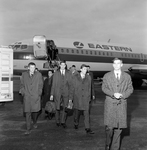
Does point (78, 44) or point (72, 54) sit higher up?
point (78, 44)

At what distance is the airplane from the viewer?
15.6 metres

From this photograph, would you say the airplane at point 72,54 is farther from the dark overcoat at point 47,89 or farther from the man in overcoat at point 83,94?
the man in overcoat at point 83,94

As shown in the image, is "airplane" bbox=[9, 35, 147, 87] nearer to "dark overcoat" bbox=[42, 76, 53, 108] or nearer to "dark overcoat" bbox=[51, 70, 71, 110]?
"dark overcoat" bbox=[42, 76, 53, 108]

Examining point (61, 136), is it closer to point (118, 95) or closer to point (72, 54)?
point (118, 95)

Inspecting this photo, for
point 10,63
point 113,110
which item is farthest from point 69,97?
point 10,63

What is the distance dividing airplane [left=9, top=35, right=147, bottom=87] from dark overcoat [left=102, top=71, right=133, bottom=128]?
11207mm

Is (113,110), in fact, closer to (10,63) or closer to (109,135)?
(109,135)

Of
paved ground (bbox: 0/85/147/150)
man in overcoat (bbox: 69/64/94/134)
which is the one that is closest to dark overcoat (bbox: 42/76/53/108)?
paved ground (bbox: 0/85/147/150)

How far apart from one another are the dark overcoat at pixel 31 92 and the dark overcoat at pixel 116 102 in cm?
237

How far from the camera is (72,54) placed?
16.9 m

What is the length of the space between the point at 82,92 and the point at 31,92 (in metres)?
1.43

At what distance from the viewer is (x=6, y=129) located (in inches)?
250

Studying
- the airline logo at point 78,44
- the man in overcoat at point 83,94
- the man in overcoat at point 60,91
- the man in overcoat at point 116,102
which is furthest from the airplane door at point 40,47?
the man in overcoat at point 116,102

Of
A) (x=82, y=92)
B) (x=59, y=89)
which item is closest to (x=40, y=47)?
(x=59, y=89)
